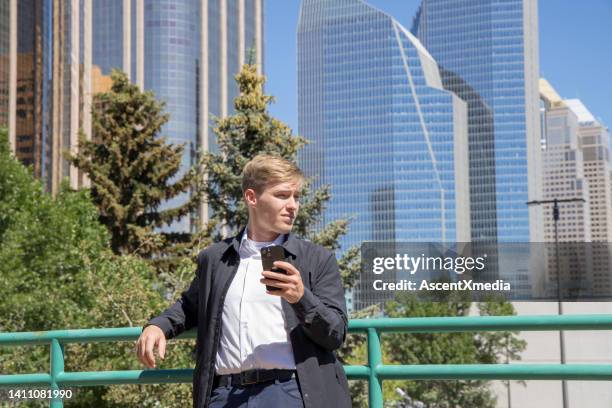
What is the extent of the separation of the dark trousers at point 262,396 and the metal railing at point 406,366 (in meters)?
0.65

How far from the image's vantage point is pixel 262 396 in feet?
11.0

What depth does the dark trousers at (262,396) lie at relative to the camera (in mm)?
3348

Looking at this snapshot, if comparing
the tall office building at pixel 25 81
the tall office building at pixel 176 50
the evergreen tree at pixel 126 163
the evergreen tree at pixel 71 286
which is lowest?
the evergreen tree at pixel 71 286

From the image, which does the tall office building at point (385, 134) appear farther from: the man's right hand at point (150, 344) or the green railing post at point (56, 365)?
the man's right hand at point (150, 344)

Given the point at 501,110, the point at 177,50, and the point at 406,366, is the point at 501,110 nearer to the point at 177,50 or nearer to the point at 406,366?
the point at 177,50

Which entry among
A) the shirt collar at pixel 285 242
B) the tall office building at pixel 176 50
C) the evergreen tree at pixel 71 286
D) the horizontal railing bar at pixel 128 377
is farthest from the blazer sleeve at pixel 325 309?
the tall office building at pixel 176 50

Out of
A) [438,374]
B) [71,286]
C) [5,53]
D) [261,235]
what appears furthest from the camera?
[5,53]

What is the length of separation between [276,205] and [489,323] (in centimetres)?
111

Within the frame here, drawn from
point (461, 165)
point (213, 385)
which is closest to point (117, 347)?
point (213, 385)

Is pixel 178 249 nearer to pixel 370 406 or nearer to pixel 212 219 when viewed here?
pixel 212 219

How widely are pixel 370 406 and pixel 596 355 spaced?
7.82 ft

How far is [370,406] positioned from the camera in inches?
163

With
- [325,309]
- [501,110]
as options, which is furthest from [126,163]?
[501,110]

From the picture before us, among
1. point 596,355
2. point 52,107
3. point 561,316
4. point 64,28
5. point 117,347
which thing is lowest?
point 117,347
